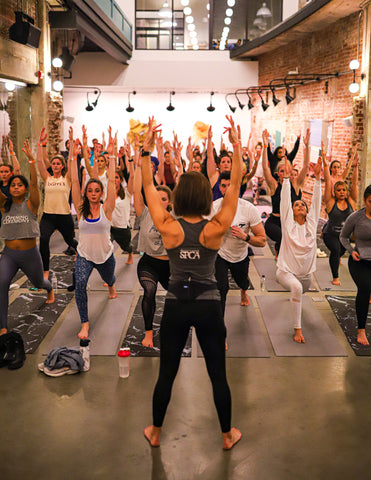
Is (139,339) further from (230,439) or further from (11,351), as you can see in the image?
(230,439)

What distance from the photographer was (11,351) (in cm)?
433

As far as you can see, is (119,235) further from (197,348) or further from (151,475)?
(151,475)

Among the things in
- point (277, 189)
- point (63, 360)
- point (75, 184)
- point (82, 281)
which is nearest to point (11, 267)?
point (82, 281)

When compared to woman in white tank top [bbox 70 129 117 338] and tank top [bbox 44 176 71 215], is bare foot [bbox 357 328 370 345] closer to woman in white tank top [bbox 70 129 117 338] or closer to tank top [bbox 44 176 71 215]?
woman in white tank top [bbox 70 129 117 338]

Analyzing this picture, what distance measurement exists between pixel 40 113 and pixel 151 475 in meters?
7.94

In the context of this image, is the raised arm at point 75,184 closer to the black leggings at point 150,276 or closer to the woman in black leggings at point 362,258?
the black leggings at point 150,276

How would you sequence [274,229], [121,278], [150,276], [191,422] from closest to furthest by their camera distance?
[191,422], [150,276], [274,229], [121,278]

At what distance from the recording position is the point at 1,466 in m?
2.99

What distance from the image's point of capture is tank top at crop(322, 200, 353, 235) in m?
6.43

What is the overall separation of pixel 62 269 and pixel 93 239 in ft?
8.02

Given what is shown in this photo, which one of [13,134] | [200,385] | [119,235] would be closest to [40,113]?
[13,134]

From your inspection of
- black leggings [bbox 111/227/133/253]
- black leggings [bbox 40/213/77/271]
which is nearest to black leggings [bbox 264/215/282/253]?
black leggings [bbox 111/227/133/253]

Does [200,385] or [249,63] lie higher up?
[249,63]

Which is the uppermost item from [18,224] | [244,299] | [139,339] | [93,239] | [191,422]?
[18,224]
